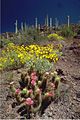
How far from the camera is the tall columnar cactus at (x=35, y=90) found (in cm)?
600

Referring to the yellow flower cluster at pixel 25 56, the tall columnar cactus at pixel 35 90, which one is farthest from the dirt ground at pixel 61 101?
the yellow flower cluster at pixel 25 56

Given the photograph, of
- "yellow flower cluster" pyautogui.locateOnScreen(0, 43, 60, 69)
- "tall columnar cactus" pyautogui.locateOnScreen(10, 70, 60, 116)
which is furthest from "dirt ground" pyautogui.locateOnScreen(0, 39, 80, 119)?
"yellow flower cluster" pyautogui.locateOnScreen(0, 43, 60, 69)

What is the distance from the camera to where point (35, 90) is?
20.8 feet

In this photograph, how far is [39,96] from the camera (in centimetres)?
601

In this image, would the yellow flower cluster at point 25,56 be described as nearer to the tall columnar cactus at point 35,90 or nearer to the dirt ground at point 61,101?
the dirt ground at point 61,101

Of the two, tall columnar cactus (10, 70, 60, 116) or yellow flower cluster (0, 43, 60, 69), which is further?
yellow flower cluster (0, 43, 60, 69)

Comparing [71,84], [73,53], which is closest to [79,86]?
[71,84]

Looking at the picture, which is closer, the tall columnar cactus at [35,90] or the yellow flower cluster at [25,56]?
the tall columnar cactus at [35,90]

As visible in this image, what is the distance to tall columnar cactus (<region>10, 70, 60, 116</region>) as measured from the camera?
600 cm

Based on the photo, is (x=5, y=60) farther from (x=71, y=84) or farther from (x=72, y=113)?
(x=72, y=113)

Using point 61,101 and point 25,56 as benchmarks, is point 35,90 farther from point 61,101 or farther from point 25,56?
point 25,56

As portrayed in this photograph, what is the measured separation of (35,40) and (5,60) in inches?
197

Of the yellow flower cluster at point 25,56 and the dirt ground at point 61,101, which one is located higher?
the yellow flower cluster at point 25,56

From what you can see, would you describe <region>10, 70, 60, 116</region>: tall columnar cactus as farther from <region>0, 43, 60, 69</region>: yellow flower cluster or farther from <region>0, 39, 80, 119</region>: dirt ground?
<region>0, 43, 60, 69</region>: yellow flower cluster
